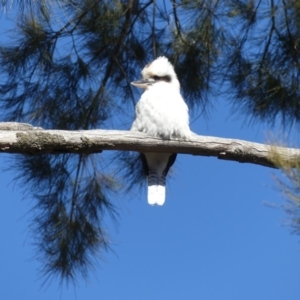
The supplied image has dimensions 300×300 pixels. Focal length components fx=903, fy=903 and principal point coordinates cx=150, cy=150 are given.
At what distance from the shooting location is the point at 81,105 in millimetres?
2758

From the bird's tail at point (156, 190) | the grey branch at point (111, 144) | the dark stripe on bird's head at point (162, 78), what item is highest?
the dark stripe on bird's head at point (162, 78)

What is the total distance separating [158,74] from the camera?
2.74m

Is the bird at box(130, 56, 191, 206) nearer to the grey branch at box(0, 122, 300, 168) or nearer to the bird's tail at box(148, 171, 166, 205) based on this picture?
the bird's tail at box(148, 171, 166, 205)

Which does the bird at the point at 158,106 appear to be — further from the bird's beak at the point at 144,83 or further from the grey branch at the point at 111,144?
the grey branch at the point at 111,144

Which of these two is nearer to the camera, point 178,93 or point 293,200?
point 293,200

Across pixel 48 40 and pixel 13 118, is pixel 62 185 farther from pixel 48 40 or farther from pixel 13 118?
pixel 48 40

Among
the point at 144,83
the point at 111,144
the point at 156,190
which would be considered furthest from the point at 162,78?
the point at 111,144

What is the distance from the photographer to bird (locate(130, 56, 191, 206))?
8.87 ft

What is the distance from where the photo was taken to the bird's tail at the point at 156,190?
2801mm

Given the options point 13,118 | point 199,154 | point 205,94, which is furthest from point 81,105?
point 199,154

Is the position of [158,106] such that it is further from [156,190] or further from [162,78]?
[156,190]

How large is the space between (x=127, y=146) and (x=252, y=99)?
0.64 meters

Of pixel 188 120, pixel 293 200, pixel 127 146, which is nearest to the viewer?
pixel 293 200

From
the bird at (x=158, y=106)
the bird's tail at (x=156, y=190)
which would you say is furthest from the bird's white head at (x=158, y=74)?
the bird's tail at (x=156, y=190)
